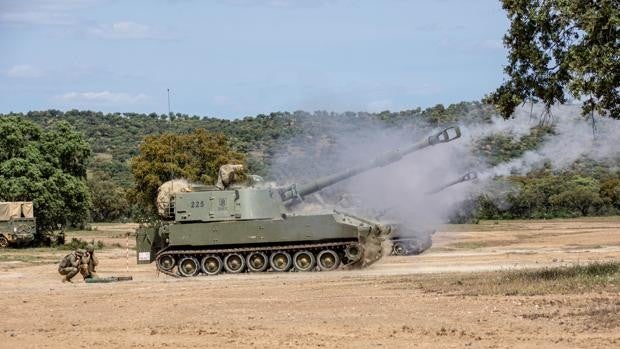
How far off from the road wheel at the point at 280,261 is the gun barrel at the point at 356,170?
5.53ft

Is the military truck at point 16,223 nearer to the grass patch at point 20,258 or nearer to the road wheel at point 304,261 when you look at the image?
the grass patch at point 20,258

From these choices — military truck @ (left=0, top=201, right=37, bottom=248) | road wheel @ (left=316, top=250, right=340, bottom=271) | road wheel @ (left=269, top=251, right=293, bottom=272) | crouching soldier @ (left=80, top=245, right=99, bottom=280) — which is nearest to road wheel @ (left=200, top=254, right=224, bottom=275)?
road wheel @ (left=269, top=251, right=293, bottom=272)

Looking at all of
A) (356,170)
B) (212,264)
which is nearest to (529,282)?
(356,170)

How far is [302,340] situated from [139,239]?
17.3 meters

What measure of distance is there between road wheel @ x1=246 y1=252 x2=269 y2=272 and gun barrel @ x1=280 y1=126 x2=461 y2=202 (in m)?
1.82

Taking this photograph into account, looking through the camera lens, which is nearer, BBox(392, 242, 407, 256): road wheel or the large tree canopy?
A: BBox(392, 242, 407, 256): road wheel

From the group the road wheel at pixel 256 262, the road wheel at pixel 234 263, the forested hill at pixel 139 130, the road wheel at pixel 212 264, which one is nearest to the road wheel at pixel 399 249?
the road wheel at pixel 256 262

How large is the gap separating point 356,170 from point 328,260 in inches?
135

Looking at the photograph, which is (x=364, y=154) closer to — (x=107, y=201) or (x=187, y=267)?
(x=187, y=267)

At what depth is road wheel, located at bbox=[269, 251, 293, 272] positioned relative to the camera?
3136 centimetres

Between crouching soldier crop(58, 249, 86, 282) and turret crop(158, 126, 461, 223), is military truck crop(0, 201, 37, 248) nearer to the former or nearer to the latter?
turret crop(158, 126, 461, 223)

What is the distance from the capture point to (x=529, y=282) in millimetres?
22656

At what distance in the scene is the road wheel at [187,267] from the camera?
32031 mm

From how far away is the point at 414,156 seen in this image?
1560 inches
